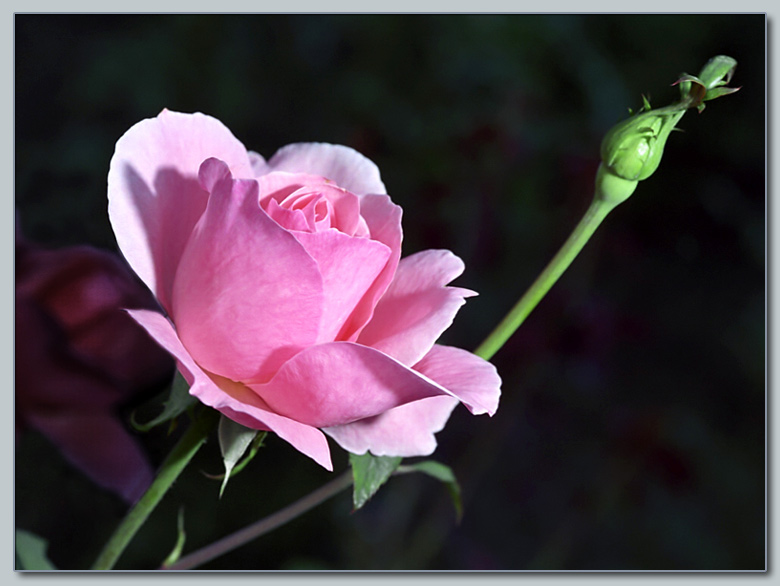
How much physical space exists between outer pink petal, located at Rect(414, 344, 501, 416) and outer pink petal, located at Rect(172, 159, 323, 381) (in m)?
0.06

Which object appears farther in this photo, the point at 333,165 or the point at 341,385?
the point at 333,165

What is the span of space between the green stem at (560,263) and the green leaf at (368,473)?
8 cm

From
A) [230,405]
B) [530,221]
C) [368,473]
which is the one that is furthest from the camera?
[530,221]

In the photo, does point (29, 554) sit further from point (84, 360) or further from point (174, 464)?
point (174, 464)

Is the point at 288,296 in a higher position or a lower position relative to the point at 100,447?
higher

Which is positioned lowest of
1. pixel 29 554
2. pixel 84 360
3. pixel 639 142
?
pixel 29 554

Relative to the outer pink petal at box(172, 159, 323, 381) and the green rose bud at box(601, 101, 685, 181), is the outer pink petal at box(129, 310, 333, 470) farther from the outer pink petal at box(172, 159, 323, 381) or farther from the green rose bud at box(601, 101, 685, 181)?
the green rose bud at box(601, 101, 685, 181)

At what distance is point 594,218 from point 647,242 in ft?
1.37

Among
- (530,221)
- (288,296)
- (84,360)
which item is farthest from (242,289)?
(530,221)

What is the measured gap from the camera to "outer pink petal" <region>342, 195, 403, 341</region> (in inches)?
13.4

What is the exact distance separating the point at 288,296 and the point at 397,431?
100mm

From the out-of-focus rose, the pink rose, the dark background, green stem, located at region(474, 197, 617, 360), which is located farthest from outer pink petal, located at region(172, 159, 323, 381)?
the dark background

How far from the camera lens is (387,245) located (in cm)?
35

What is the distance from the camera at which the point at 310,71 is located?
758 mm
